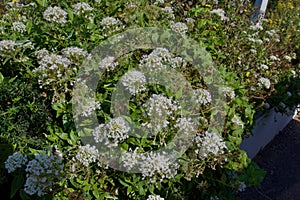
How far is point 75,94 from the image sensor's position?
238 centimetres

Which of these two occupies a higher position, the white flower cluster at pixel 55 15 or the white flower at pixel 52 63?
the white flower cluster at pixel 55 15

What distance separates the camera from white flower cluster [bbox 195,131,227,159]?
7.10 feet

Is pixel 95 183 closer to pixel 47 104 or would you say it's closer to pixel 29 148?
pixel 29 148

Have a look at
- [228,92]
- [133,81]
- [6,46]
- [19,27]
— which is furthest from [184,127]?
[19,27]

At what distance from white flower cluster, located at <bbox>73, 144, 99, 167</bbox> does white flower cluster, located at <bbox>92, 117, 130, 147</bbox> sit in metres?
0.07

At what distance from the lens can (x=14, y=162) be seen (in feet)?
6.89

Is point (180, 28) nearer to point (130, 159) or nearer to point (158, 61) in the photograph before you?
point (158, 61)

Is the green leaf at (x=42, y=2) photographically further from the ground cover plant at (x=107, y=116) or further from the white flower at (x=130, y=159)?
the white flower at (x=130, y=159)

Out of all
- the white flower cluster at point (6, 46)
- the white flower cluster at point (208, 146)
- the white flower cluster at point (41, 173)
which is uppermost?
the white flower cluster at point (6, 46)

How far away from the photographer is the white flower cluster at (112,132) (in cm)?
205

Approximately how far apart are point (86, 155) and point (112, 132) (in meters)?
0.21

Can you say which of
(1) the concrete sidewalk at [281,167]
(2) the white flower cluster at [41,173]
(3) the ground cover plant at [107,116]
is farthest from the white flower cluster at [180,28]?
(1) the concrete sidewalk at [281,167]

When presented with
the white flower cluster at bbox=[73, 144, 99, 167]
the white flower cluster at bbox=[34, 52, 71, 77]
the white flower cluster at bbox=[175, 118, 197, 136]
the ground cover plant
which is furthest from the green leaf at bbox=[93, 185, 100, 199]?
A: the white flower cluster at bbox=[34, 52, 71, 77]

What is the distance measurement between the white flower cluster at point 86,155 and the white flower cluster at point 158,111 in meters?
0.34
